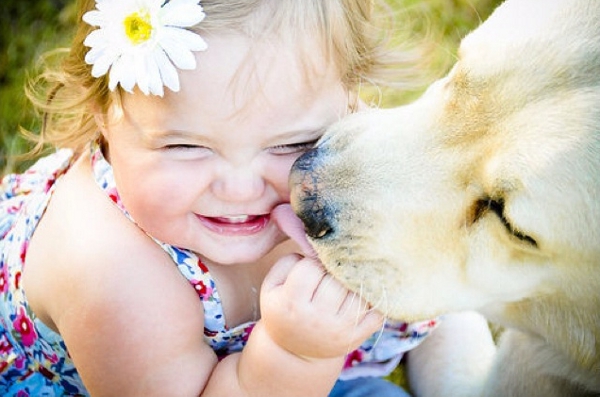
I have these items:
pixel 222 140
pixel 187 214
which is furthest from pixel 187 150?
pixel 187 214

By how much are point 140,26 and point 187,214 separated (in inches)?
21.1

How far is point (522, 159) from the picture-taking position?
5.84 ft

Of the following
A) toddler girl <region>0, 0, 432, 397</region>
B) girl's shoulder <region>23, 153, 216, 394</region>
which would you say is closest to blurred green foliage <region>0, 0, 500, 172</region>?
toddler girl <region>0, 0, 432, 397</region>

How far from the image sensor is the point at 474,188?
193cm

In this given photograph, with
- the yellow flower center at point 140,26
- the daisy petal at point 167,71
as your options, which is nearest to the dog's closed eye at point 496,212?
the daisy petal at point 167,71

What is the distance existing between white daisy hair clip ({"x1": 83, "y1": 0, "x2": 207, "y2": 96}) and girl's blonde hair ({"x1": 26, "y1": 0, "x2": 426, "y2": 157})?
0.24ft

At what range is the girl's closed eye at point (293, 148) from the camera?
80.5 inches

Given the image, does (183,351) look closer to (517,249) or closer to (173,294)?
(173,294)

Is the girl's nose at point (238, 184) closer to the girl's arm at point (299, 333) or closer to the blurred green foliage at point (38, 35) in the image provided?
the girl's arm at point (299, 333)

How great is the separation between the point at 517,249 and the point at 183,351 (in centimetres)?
101

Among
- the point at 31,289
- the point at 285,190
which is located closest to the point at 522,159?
the point at 285,190

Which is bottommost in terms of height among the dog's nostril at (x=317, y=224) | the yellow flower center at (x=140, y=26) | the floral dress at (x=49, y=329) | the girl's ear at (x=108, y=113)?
the floral dress at (x=49, y=329)

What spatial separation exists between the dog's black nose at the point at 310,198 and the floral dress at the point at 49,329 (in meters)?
0.50

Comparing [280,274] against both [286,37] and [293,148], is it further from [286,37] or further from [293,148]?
[286,37]
